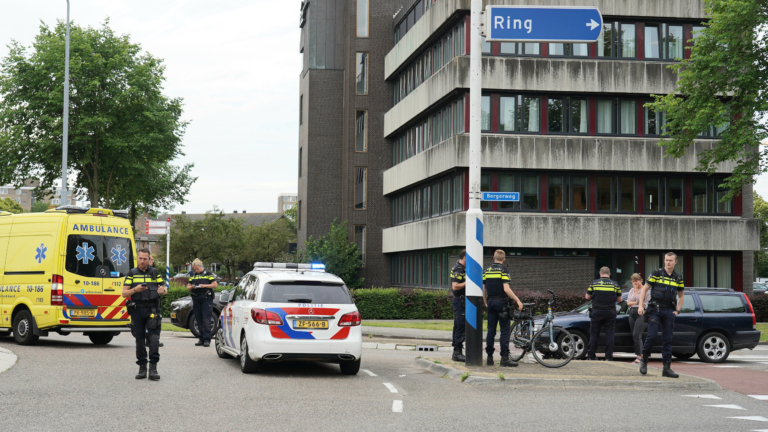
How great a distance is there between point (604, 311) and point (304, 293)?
6222 mm

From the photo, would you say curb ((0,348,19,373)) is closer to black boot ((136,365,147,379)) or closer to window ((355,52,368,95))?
black boot ((136,365,147,379))

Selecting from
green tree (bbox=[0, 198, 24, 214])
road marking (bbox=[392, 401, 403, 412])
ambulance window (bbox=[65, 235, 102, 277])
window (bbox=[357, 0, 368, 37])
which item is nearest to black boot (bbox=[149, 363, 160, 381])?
road marking (bbox=[392, 401, 403, 412])

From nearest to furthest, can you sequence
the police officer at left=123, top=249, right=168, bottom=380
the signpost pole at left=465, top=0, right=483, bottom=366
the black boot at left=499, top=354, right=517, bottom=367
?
the police officer at left=123, top=249, right=168, bottom=380, the signpost pole at left=465, top=0, right=483, bottom=366, the black boot at left=499, top=354, right=517, bottom=367

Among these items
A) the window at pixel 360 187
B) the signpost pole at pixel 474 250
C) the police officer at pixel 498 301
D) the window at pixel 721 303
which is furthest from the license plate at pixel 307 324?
the window at pixel 360 187

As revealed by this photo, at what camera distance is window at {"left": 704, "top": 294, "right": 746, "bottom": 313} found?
58.3 ft

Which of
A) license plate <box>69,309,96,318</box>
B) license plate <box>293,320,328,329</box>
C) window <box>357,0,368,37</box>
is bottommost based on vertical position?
license plate <box>69,309,96,318</box>

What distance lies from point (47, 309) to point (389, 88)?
98.2 ft

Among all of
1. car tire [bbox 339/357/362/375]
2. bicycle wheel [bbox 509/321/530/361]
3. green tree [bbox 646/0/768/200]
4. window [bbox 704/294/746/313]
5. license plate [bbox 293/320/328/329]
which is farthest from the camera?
green tree [bbox 646/0/768/200]

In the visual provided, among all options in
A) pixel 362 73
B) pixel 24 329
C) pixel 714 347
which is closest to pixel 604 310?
pixel 714 347

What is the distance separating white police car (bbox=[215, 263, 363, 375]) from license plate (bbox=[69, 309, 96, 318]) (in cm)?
519

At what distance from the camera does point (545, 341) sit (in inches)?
557

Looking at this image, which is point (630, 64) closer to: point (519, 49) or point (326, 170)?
point (519, 49)

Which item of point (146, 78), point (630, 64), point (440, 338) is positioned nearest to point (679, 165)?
point (630, 64)

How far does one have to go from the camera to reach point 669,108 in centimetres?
2845
